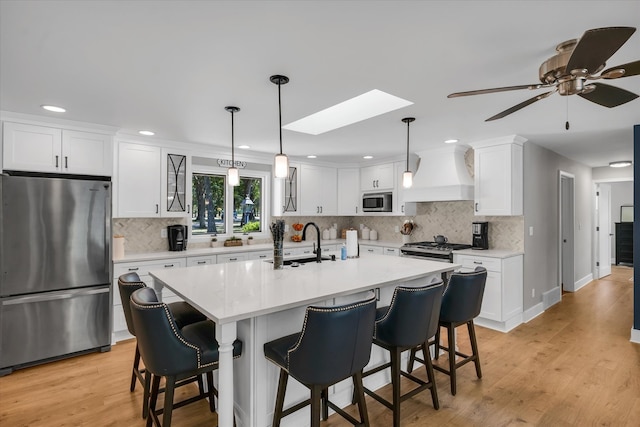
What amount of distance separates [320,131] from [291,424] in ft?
9.61

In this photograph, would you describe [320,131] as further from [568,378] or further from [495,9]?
[568,378]

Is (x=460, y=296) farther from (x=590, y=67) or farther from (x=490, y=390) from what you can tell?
(x=590, y=67)

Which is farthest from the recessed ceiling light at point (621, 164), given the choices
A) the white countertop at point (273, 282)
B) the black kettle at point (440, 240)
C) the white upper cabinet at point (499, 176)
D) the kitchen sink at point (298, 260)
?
the kitchen sink at point (298, 260)

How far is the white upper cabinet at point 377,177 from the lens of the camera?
575 cm

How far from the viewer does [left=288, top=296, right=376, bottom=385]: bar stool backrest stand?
5.55ft

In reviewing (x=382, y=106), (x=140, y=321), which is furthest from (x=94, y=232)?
(x=382, y=106)

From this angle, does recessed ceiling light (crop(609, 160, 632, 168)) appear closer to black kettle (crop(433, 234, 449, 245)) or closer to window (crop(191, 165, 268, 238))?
black kettle (crop(433, 234, 449, 245))

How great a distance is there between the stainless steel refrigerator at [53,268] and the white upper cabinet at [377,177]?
159 inches

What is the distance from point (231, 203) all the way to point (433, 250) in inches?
122

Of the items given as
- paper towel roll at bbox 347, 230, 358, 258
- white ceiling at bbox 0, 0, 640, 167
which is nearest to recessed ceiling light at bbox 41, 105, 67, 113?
white ceiling at bbox 0, 0, 640, 167

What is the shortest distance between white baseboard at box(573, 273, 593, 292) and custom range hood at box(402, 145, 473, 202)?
A: 3.24 metres

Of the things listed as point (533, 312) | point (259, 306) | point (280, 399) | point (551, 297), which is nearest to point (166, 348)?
point (259, 306)

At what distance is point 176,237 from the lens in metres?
4.40

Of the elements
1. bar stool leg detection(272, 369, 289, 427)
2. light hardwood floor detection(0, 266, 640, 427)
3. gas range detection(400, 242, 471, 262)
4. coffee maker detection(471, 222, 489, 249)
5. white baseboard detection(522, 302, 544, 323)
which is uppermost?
coffee maker detection(471, 222, 489, 249)
